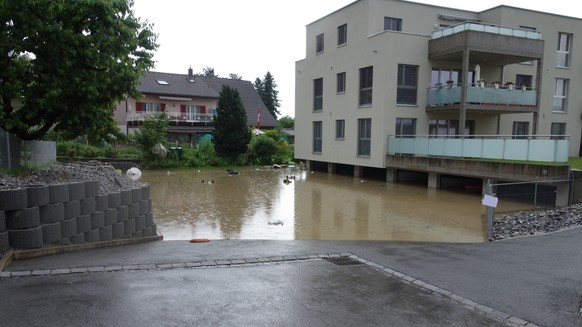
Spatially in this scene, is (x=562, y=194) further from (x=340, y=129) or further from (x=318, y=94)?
(x=318, y=94)

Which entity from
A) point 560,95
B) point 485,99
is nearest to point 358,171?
point 485,99

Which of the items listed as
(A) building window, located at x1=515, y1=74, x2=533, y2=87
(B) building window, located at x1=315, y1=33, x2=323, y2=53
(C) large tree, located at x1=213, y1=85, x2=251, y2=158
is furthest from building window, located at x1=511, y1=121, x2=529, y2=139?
(C) large tree, located at x1=213, y1=85, x2=251, y2=158

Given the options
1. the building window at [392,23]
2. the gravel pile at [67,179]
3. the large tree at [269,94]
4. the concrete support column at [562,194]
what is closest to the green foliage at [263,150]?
the building window at [392,23]

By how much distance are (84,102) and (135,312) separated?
19.1 ft

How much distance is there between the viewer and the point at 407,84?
76.2 ft

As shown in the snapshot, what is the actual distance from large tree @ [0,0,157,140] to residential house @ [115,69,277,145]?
33699 millimetres

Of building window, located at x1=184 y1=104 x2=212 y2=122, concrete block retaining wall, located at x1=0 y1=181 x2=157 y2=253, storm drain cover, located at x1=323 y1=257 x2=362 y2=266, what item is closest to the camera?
concrete block retaining wall, located at x1=0 y1=181 x2=157 y2=253

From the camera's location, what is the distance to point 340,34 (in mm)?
27625

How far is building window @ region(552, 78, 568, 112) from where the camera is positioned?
92.5 ft

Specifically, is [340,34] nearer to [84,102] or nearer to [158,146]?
[158,146]

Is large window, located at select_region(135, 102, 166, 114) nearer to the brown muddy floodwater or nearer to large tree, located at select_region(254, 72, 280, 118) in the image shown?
the brown muddy floodwater

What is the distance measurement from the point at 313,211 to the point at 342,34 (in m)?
16.3

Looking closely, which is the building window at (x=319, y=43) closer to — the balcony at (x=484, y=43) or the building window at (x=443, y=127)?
the balcony at (x=484, y=43)

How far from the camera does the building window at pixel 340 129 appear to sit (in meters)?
27.2
